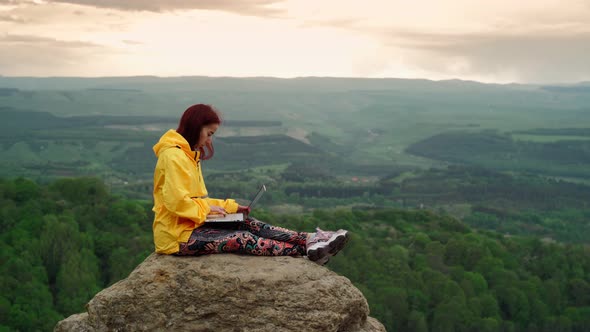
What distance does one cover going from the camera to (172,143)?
1253 centimetres

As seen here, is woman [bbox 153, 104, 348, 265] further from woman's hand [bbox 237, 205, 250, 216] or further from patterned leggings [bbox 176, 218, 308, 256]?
woman's hand [bbox 237, 205, 250, 216]

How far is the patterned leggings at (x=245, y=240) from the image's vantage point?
500 inches

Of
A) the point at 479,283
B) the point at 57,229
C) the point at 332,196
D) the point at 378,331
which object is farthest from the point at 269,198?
the point at 378,331


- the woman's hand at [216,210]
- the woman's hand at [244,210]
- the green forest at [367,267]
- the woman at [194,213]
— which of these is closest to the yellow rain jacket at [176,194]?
the woman at [194,213]

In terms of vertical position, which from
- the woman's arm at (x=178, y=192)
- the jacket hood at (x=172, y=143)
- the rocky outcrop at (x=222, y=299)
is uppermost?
the jacket hood at (x=172, y=143)

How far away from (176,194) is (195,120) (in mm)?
1537

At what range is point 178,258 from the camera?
1274 centimetres

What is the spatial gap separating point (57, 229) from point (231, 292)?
170 ft

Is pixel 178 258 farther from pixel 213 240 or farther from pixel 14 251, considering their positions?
pixel 14 251

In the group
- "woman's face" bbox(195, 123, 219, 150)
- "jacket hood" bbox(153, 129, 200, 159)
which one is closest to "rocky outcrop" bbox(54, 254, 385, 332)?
"jacket hood" bbox(153, 129, 200, 159)

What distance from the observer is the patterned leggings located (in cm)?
1270

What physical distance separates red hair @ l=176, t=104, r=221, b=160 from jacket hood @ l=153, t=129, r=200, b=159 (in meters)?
0.20

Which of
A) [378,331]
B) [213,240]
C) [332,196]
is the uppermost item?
[213,240]

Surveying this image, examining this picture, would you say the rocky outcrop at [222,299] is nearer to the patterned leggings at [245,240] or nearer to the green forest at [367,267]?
the patterned leggings at [245,240]
